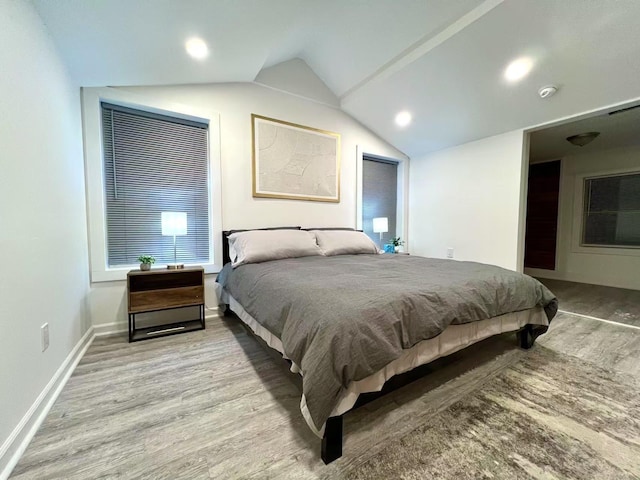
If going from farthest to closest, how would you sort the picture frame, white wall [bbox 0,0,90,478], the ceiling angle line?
the picture frame, the ceiling angle line, white wall [bbox 0,0,90,478]

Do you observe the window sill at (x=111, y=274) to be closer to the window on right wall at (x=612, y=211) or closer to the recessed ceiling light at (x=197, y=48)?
the recessed ceiling light at (x=197, y=48)

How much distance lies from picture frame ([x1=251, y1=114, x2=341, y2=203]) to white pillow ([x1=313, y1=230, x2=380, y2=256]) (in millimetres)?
684

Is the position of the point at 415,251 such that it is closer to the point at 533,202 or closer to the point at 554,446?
the point at 533,202

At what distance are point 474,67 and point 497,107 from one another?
0.68 metres

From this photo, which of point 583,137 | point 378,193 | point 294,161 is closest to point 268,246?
point 294,161

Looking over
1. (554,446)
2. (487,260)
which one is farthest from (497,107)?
(554,446)

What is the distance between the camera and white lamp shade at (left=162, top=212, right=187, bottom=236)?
2.35m

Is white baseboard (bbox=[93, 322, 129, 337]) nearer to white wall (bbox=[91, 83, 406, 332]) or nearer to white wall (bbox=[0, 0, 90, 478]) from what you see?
white wall (bbox=[91, 83, 406, 332])

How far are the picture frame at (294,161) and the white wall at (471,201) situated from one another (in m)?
1.68

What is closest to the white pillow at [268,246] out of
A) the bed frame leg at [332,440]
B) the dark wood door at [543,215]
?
the bed frame leg at [332,440]

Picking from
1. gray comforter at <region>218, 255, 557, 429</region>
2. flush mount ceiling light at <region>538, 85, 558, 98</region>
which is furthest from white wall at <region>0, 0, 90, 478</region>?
flush mount ceiling light at <region>538, 85, 558, 98</region>

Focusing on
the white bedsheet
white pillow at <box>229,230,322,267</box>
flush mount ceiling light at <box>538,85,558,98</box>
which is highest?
flush mount ceiling light at <box>538,85,558,98</box>

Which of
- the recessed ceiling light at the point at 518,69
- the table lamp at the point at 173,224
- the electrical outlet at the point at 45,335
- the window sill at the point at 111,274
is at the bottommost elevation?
the electrical outlet at the point at 45,335

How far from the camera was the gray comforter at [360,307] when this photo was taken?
1.02m
